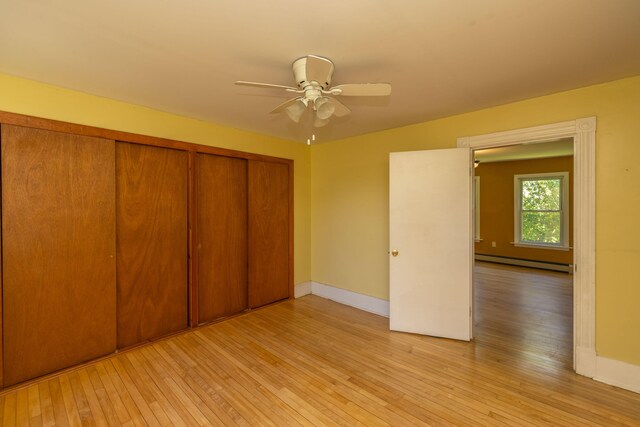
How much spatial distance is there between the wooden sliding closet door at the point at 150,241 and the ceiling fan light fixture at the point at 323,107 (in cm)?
181

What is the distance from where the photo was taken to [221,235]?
10.8 ft

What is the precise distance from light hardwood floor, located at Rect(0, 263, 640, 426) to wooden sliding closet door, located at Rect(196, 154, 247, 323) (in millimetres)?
330

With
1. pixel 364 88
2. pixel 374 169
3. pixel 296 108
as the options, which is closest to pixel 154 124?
pixel 296 108

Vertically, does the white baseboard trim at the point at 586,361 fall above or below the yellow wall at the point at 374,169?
below

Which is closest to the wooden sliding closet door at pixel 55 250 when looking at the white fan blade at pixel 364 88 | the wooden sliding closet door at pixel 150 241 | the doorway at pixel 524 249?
the wooden sliding closet door at pixel 150 241

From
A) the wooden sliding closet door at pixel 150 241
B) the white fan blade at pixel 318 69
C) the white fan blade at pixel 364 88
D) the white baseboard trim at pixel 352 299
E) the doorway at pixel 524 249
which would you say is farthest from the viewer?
the white baseboard trim at pixel 352 299

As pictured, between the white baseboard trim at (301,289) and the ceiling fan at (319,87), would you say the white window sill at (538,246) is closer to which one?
the white baseboard trim at (301,289)

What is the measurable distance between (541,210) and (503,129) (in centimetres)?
446

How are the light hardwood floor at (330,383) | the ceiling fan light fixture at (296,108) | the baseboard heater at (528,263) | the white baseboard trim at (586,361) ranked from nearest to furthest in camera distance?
the light hardwood floor at (330,383) < the ceiling fan light fixture at (296,108) < the white baseboard trim at (586,361) < the baseboard heater at (528,263)

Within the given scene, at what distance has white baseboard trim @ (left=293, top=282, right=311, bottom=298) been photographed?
4.11 meters

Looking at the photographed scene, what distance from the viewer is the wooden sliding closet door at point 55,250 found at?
2.03 metres

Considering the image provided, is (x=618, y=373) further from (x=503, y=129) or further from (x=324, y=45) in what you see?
(x=324, y=45)

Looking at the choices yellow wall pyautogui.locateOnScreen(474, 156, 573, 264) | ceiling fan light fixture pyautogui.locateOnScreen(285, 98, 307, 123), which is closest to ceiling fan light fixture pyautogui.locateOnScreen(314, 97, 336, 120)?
ceiling fan light fixture pyautogui.locateOnScreen(285, 98, 307, 123)

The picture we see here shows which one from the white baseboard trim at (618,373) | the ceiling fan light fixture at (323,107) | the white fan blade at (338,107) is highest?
the white fan blade at (338,107)
